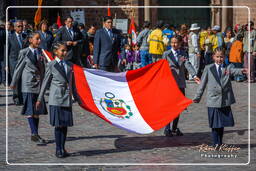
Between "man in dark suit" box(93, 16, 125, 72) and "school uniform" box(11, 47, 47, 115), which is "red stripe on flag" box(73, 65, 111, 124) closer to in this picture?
"school uniform" box(11, 47, 47, 115)

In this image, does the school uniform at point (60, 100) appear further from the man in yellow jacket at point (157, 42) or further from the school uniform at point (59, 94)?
the man in yellow jacket at point (157, 42)

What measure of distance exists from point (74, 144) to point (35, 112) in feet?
2.49

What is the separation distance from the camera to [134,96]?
9.98 m

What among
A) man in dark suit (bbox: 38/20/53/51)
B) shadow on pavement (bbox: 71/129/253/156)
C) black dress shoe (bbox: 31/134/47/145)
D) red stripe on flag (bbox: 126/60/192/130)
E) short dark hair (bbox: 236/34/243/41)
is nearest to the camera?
shadow on pavement (bbox: 71/129/253/156)

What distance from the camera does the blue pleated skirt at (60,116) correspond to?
8961mm

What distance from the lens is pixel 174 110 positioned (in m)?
9.71

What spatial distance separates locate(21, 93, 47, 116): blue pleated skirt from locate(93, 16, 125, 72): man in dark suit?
3.72m

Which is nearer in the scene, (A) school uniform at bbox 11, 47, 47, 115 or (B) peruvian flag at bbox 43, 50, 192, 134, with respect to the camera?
(B) peruvian flag at bbox 43, 50, 192, 134

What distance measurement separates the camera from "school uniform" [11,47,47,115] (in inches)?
400

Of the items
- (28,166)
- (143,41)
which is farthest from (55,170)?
(143,41)

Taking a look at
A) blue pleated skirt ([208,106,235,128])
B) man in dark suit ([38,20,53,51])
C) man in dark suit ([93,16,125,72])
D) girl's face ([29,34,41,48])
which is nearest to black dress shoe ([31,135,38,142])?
girl's face ([29,34,41,48])

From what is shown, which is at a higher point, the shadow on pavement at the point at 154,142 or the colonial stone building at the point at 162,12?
the colonial stone building at the point at 162,12

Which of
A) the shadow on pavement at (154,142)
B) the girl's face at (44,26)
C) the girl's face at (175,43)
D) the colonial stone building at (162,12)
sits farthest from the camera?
Result: the colonial stone building at (162,12)

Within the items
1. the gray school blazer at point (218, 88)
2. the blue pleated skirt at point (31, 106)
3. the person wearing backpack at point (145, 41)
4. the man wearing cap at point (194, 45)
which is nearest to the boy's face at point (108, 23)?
the blue pleated skirt at point (31, 106)
